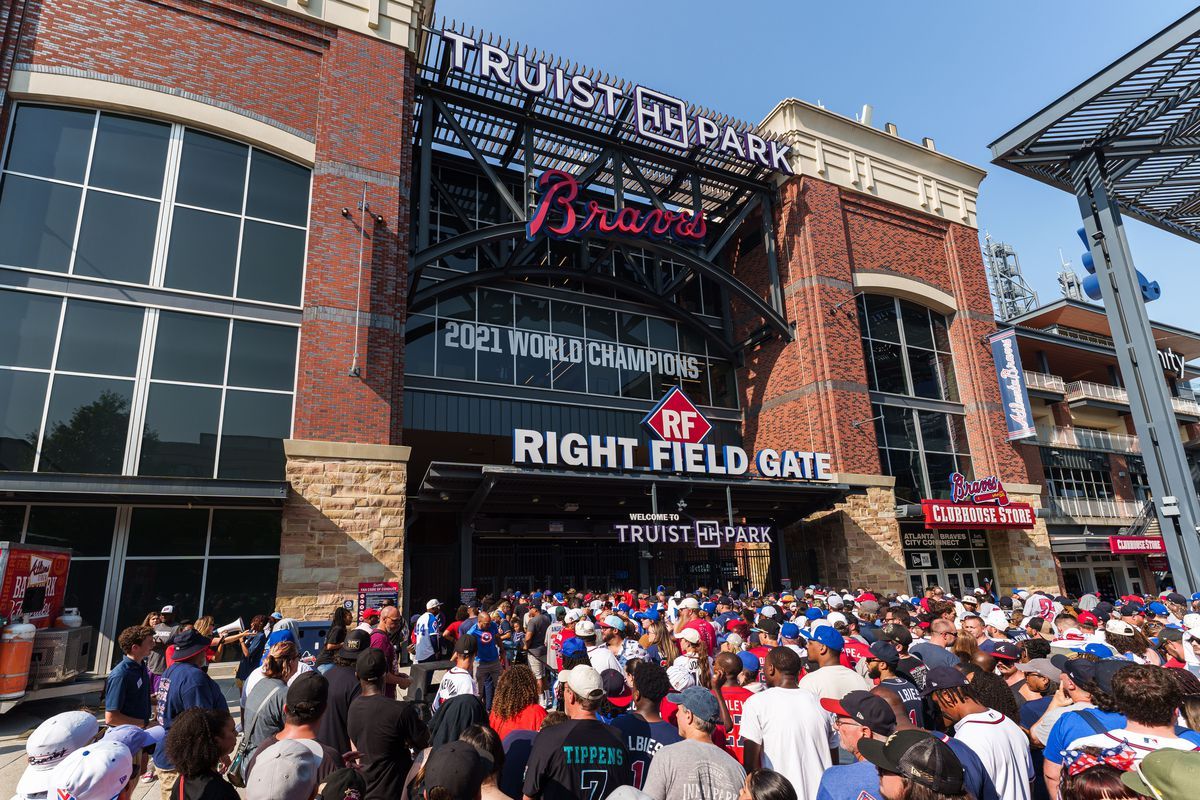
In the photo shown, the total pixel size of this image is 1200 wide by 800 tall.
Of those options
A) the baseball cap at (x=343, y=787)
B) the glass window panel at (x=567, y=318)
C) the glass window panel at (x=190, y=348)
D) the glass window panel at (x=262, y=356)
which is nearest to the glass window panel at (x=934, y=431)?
the glass window panel at (x=567, y=318)

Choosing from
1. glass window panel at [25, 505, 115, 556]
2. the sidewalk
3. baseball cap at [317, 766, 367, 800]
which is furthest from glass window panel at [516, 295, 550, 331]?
baseball cap at [317, 766, 367, 800]

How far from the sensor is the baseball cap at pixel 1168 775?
236 centimetres

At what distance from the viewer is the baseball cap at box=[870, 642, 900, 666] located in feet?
20.4

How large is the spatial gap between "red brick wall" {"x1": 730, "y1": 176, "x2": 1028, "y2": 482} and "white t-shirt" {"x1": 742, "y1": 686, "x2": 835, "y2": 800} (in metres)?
21.4

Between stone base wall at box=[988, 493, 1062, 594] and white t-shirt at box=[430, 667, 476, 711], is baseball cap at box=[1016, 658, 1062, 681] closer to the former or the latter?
white t-shirt at box=[430, 667, 476, 711]

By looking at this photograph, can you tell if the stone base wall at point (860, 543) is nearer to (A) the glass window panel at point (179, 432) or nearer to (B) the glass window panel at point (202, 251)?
(A) the glass window panel at point (179, 432)

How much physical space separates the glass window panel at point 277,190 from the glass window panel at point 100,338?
422 centimetres

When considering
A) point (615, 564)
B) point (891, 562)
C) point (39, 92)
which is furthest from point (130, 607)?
point (891, 562)

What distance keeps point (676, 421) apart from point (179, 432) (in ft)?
46.8

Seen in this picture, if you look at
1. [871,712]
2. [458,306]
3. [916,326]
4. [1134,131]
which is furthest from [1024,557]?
[871,712]

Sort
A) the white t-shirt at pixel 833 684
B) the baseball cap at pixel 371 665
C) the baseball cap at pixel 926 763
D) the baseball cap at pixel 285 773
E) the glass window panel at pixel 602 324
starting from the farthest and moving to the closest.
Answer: the glass window panel at pixel 602 324 < the white t-shirt at pixel 833 684 < the baseball cap at pixel 371 665 < the baseball cap at pixel 285 773 < the baseball cap at pixel 926 763

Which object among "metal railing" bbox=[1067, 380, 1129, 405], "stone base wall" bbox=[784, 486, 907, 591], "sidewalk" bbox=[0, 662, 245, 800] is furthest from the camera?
"metal railing" bbox=[1067, 380, 1129, 405]

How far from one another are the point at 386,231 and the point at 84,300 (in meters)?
7.49

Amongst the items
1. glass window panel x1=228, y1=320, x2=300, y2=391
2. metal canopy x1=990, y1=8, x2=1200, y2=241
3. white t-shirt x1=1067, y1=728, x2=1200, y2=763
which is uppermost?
metal canopy x1=990, y1=8, x2=1200, y2=241
